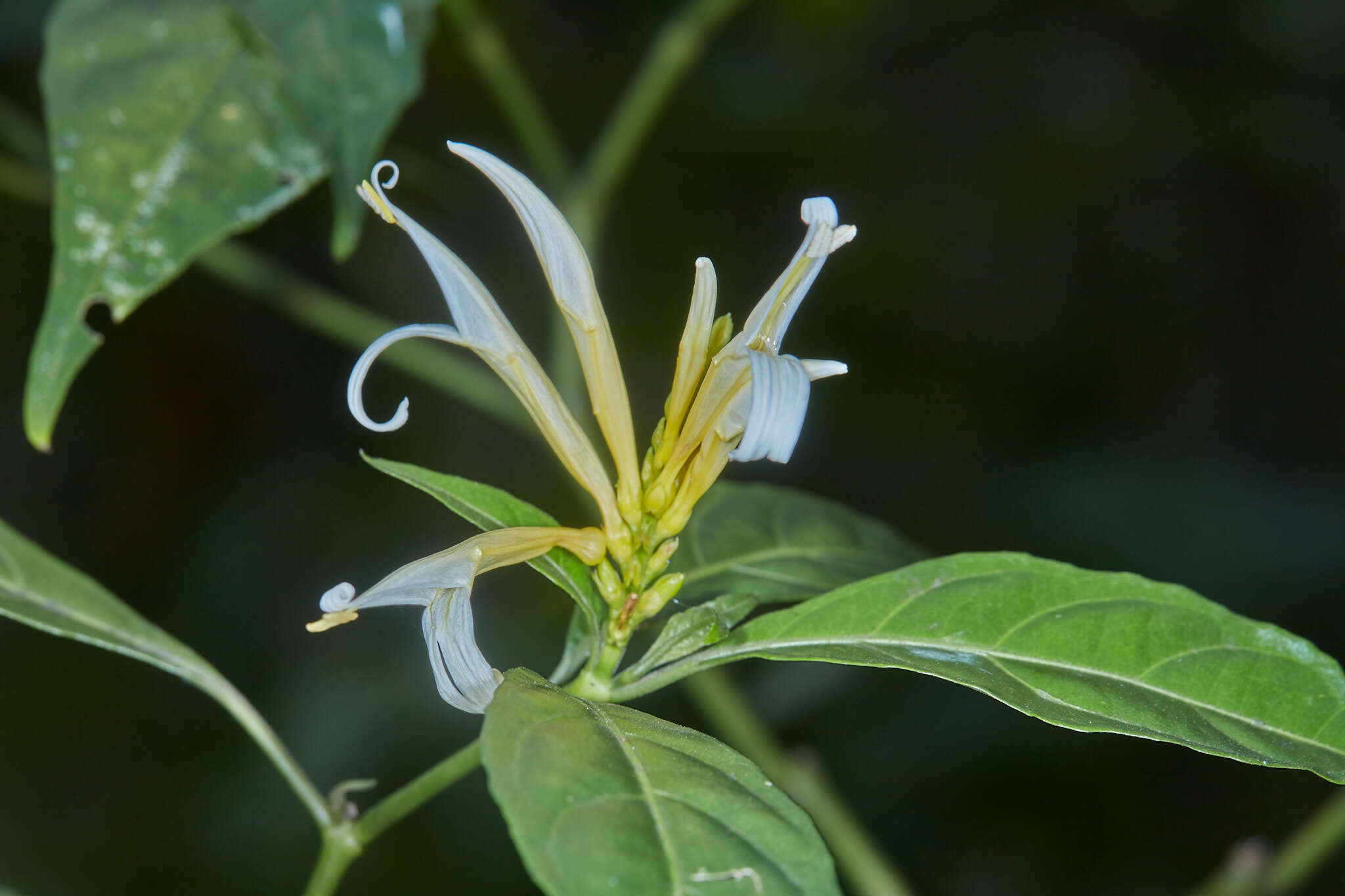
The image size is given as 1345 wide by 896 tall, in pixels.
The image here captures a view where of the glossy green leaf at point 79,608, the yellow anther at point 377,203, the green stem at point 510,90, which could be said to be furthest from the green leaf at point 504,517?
the green stem at point 510,90

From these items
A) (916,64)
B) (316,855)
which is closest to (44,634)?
(316,855)

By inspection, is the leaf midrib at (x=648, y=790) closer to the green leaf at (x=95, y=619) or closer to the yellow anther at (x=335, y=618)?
the yellow anther at (x=335, y=618)

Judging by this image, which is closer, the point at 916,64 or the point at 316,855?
the point at 316,855

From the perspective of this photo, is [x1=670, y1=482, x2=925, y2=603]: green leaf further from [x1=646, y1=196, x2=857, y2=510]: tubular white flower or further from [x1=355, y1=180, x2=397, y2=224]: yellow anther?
[x1=355, y1=180, x2=397, y2=224]: yellow anther

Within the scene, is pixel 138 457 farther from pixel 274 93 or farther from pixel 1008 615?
pixel 1008 615

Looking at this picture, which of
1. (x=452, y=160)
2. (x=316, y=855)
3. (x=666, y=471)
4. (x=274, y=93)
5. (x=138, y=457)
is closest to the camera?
(x=666, y=471)

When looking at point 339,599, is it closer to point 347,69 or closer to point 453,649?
point 453,649
